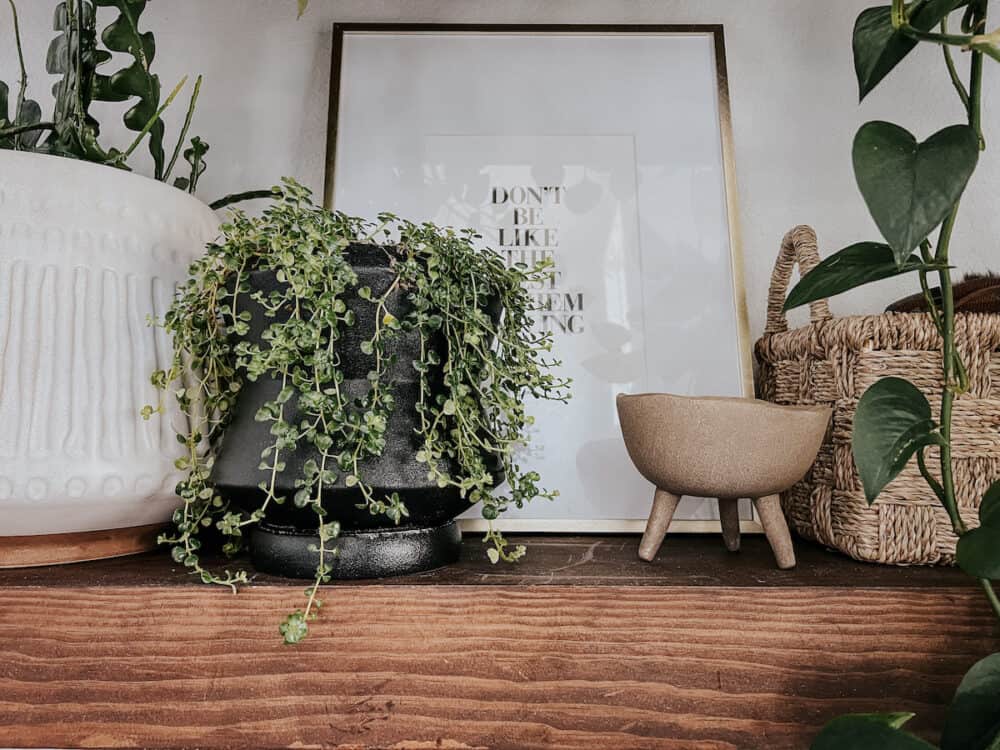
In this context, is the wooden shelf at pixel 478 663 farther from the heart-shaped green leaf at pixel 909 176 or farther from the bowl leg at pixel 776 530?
the heart-shaped green leaf at pixel 909 176

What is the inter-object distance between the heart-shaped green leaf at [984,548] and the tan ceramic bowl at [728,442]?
0.16 meters

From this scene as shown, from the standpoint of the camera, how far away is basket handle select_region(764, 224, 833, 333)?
0.75 metres

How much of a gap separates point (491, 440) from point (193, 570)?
1.06 feet

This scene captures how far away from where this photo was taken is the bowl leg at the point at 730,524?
0.73 metres

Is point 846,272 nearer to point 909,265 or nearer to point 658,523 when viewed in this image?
point 909,265

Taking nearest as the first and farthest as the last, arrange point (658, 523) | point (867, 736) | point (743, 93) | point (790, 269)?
point (867, 736)
point (658, 523)
point (790, 269)
point (743, 93)

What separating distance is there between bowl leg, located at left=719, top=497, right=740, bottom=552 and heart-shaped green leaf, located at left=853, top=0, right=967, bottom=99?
Result: 1.48ft

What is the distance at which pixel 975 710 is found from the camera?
1.51 feet

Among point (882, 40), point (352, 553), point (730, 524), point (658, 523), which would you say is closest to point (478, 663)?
point (352, 553)

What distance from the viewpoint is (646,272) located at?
900 mm

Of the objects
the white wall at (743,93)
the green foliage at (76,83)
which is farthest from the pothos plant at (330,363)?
the white wall at (743,93)

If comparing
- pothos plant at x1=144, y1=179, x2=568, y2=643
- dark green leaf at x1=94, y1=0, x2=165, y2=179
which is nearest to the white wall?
dark green leaf at x1=94, y1=0, x2=165, y2=179

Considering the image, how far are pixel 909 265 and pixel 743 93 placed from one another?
68 cm

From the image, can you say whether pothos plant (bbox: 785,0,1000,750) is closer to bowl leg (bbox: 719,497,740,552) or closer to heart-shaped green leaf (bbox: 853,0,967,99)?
heart-shaped green leaf (bbox: 853,0,967,99)
